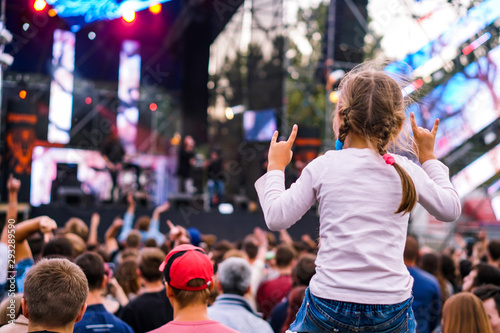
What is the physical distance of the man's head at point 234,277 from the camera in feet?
10.4

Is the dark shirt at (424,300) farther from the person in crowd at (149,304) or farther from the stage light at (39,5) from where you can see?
the stage light at (39,5)

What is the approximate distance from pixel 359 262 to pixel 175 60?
14778mm

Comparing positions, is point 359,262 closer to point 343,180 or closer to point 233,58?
point 343,180

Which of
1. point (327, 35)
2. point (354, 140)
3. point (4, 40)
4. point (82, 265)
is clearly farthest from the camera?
point (327, 35)

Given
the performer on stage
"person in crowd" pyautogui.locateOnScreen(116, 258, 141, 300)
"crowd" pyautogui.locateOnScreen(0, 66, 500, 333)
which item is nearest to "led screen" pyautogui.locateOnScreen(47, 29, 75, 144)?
the performer on stage

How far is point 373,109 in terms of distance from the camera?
5.29ft

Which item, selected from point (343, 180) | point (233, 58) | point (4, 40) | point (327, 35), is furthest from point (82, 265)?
point (233, 58)

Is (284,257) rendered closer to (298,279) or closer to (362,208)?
(298,279)

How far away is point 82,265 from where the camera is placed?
2.75 m

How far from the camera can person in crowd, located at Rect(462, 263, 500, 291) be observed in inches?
137

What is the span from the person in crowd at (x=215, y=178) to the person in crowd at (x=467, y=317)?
970 cm

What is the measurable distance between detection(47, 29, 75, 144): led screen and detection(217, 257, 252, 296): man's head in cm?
1152

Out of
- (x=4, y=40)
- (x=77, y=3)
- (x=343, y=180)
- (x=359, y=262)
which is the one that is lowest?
(x=359, y=262)

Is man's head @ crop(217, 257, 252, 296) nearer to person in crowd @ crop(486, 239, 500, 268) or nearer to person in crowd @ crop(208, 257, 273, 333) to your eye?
person in crowd @ crop(208, 257, 273, 333)
